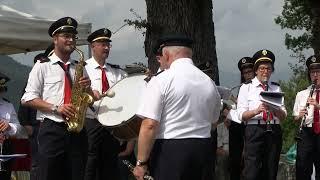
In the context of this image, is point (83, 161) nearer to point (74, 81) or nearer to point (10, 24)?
point (74, 81)

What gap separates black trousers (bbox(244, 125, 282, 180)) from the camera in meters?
8.84

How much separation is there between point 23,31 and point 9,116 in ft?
7.67

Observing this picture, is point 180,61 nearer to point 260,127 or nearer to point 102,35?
point 102,35

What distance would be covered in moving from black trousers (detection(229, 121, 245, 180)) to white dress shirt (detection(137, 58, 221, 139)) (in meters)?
4.36

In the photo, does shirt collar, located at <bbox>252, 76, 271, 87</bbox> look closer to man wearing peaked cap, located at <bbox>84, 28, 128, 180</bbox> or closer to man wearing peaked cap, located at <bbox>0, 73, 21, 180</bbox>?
man wearing peaked cap, located at <bbox>84, 28, 128, 180</bbox>

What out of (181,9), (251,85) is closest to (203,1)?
(181,9)

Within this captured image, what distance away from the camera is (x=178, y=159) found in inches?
204

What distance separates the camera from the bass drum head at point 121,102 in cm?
724

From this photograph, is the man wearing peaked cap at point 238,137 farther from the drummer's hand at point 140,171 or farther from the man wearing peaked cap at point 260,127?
the drummer's hand at point 140,171

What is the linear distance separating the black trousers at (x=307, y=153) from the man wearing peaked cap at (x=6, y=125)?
160 inches

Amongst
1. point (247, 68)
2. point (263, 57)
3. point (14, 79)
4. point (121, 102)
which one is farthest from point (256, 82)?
point (14, 79)

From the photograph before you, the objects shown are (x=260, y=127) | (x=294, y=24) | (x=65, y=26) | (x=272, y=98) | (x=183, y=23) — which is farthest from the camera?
(x=294, y=24)

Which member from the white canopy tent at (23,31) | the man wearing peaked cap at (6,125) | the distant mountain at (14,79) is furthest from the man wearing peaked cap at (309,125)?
the distant mountain at (14,79)

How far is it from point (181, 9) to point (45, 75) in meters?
4.13
